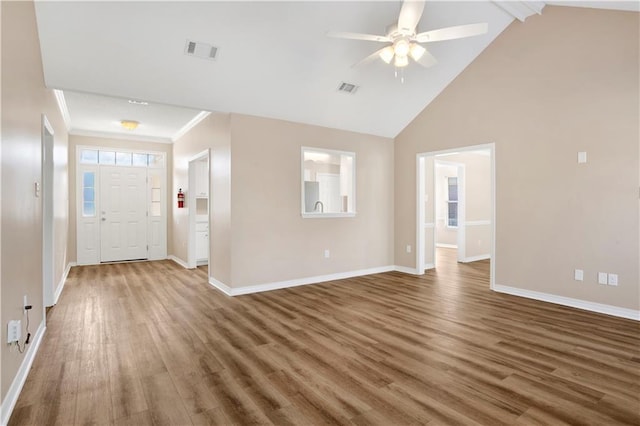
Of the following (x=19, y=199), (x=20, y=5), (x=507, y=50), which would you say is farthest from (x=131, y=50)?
(x=507, y=50)

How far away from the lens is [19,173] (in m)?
2.36

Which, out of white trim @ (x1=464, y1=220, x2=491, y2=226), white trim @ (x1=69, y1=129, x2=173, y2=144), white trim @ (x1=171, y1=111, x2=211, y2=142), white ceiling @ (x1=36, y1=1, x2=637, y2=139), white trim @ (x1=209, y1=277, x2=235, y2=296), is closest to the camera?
white ceiling @ (x1=36, y1=1, x2=637, y2=139)

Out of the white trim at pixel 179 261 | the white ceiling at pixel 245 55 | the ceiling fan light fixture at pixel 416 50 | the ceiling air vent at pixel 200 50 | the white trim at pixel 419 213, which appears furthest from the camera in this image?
the white trim at pixel 179 261

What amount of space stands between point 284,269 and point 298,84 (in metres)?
2.72

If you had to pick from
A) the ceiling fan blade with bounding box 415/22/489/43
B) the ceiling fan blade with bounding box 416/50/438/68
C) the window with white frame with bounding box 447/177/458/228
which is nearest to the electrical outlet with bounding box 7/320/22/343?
the ceiling fan blade with bounding box 415/22/489/43

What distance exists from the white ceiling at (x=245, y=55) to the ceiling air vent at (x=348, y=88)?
0.24 feet

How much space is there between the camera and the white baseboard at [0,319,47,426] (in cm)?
190

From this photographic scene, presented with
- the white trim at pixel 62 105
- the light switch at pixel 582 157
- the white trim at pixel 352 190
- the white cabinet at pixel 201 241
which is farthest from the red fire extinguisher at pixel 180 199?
the light switch at pixel 582 157

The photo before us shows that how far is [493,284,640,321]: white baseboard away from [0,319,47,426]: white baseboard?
5.35 m

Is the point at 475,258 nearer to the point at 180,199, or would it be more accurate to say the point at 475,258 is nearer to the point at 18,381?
the point at 180,199

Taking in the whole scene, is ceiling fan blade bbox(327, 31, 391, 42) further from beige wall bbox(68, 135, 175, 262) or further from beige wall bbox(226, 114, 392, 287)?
beige wall bbox(68, 135, 175, 262)

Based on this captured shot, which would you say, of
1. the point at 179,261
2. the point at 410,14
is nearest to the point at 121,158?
the point at 179,261

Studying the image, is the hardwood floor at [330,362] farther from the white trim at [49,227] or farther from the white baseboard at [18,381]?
the white trim at [49,227]

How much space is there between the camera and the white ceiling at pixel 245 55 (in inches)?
122
